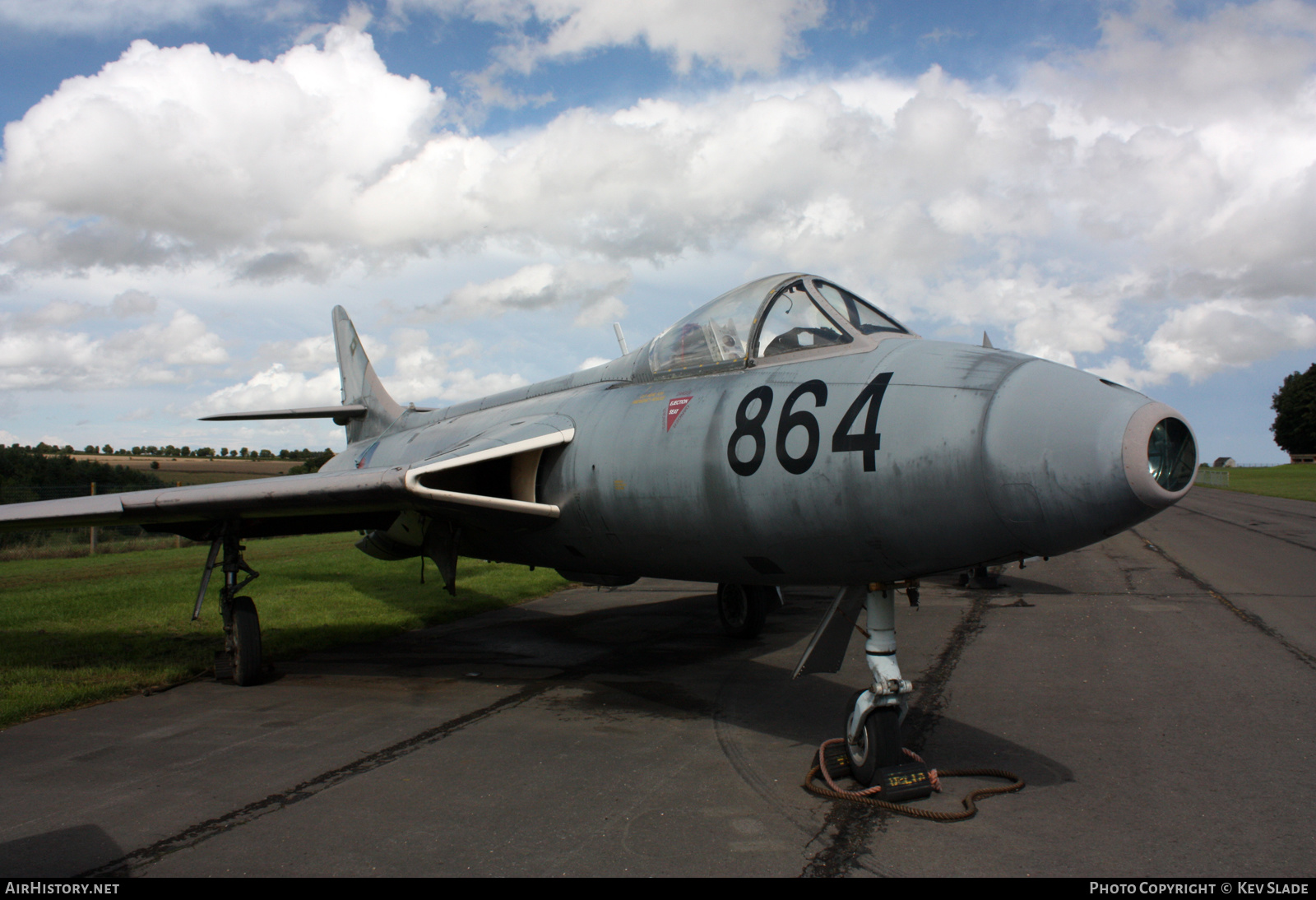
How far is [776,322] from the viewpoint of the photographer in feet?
17.4


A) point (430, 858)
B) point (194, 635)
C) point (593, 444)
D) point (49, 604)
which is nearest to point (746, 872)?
point (430, 858)

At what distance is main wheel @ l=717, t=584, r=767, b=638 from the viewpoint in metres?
9.26

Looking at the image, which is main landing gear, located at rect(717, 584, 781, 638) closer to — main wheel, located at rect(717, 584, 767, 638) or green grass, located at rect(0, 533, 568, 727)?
main wheel, located at rect(717, 584, 767, 638)

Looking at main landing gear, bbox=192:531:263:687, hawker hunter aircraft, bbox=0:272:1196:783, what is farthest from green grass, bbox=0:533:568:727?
hawker hunter aircraft, bbox=0:272:1196:783

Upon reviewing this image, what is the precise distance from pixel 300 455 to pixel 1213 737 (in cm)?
7522

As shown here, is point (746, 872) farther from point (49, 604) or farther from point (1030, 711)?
point (49, 604)

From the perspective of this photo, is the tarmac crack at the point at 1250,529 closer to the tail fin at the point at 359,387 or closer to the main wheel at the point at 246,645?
the tail fin at the point at 359,387

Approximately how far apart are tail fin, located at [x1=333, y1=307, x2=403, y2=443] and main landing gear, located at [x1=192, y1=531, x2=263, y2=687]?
484 cm

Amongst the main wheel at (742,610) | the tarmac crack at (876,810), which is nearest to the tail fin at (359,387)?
the main wheel at (742,610)

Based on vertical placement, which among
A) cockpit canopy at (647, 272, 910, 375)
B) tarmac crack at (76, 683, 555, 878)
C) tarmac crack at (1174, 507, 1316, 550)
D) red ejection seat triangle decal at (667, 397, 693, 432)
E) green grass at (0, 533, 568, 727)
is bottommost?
green grass at (0, 533, 568, 727)

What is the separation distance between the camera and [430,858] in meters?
3.63

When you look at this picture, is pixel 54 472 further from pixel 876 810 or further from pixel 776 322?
pixel 876 810

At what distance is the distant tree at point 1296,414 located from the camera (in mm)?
100500

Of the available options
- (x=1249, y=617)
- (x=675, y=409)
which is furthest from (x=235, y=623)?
(x=1249, y=617)
